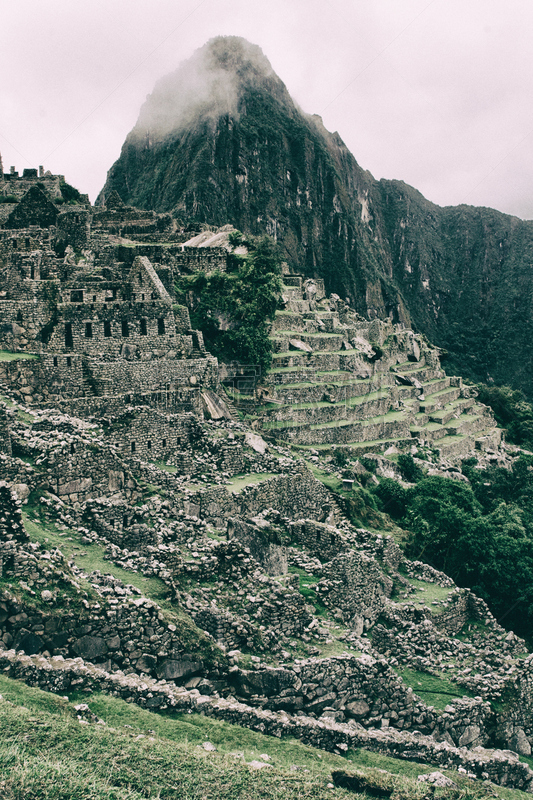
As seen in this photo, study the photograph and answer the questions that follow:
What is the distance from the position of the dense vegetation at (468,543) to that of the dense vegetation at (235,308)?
759cm

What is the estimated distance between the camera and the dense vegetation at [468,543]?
68.8ft

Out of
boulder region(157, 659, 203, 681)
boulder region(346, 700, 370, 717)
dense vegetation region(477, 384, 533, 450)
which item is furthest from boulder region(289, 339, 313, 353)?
dense vegetation region(477, 384, 533, 450)

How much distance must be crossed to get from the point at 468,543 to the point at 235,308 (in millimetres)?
13109

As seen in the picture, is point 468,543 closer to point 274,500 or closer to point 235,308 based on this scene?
point 274,500

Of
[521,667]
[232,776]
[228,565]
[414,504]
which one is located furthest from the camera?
[414,504]

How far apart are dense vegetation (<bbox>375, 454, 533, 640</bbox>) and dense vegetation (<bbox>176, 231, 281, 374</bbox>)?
24.9 feet

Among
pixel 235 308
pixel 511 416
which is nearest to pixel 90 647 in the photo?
pixel 235 308

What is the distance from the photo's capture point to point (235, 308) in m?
29.2

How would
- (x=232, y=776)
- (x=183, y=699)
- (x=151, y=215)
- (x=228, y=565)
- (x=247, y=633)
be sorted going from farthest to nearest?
1. (x=151, y=215)
2. (x=228, y=565)
3. (x=247, y=633)
4. (x=183, y=699)
5. (x=232, y=776)

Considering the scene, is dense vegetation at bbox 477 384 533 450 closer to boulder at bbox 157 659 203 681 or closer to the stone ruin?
the stone ruin

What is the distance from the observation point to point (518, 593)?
20875 mm

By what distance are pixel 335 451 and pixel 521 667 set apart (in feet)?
46.1

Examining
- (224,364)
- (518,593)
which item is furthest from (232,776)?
(224,364)

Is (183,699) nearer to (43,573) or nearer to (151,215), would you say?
(43,573)
